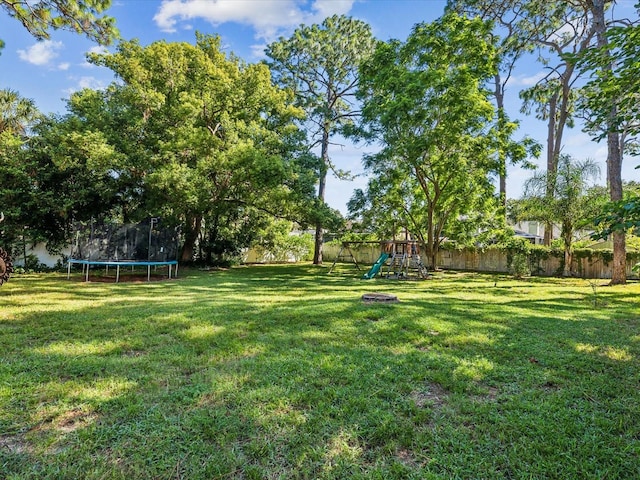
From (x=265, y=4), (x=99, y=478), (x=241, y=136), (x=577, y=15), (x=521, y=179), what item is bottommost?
(x=99, y=478)

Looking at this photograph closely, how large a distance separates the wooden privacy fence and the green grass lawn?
35.9ft

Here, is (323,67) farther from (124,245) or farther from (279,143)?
(124,245)

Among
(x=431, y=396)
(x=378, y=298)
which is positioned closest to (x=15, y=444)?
(x=431, y=396)

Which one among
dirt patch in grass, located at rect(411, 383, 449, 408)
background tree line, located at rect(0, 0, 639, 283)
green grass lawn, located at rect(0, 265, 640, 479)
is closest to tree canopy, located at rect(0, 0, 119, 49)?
green grass lawn, located at rect(0, 265, 640, 479)

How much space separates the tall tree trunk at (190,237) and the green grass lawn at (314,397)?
9815 millimetres

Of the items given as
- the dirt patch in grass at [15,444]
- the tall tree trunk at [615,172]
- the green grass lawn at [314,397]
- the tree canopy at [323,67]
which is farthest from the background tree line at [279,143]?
the dirt patch in grass at [15,444]

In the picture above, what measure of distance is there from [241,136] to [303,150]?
2.54 meters

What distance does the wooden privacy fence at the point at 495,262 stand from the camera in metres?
13.7

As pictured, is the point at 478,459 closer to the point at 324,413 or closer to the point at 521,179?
the point at 324,413

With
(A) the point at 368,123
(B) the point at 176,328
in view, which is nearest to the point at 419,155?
(A) the point at 368,123

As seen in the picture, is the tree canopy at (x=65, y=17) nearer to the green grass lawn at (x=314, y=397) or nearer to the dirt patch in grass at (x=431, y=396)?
the green grass lawn at (x=314, y=397)

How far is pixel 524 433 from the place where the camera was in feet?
6.86

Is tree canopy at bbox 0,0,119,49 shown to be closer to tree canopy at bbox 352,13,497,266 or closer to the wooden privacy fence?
tree canopy at bbox 352,13,497,266

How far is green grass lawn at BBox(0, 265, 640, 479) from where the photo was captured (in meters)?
1.81
